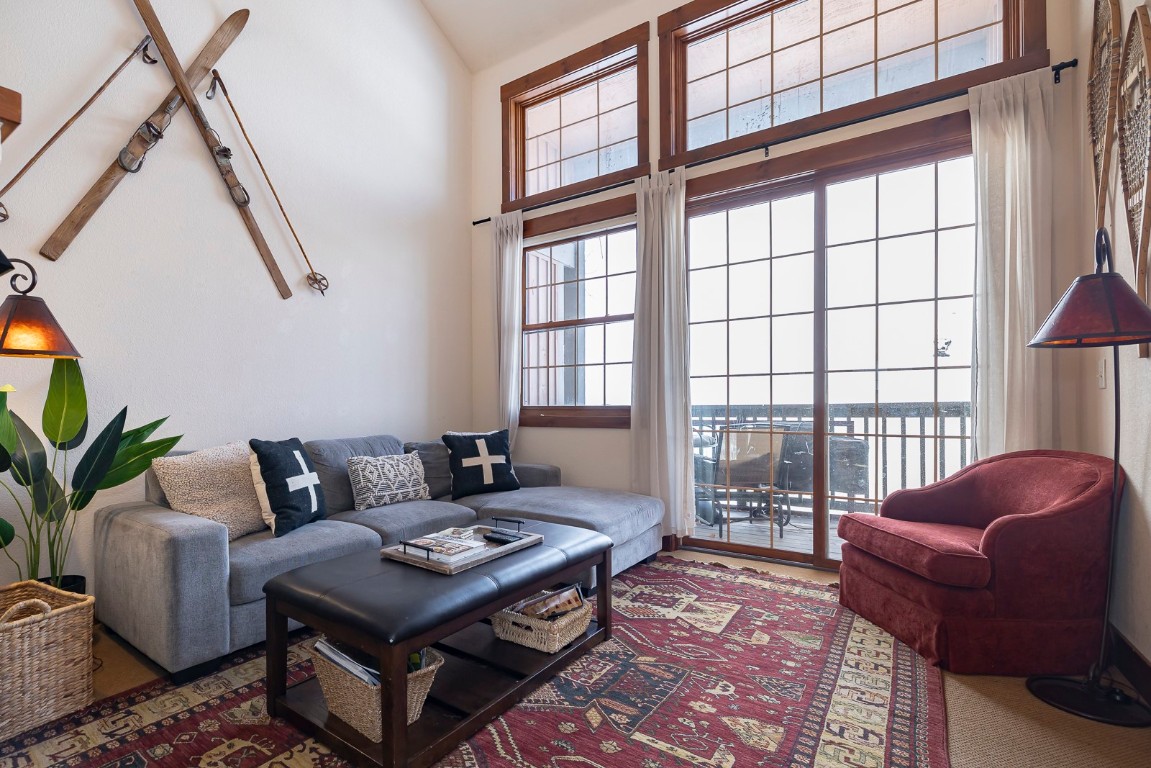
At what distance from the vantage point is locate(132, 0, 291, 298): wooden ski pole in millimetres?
2928

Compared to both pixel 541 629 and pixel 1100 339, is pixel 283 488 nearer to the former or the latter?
pixel 541 629

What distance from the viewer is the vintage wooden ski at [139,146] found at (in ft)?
8.67

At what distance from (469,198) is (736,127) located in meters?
2.32

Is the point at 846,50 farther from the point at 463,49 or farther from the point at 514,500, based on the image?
the point at 514,500

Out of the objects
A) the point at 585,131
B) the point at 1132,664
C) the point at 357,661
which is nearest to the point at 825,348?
the point at 1132,664

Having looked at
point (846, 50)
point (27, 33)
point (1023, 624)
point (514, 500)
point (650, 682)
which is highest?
point (846, 50)

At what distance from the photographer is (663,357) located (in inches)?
150

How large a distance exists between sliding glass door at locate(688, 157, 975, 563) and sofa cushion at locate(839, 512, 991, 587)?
728 mm

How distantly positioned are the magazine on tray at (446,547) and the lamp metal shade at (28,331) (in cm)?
148

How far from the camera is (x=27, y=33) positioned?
2.56 metres

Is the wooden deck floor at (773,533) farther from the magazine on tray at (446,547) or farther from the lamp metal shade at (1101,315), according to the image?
the magazine on tray at (446,547)

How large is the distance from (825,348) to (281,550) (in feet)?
10.2

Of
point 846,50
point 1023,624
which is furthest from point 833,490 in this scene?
point 846,50

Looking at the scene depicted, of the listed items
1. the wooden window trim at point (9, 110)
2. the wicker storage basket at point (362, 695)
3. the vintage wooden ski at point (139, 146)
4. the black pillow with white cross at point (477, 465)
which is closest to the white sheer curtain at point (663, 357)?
the black pillow with white cross at point (477, 465)
